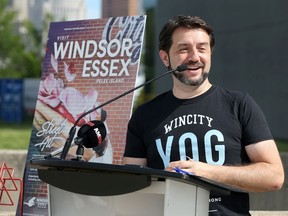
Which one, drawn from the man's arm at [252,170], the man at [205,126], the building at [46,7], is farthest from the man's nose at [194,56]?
the building at [46,7]

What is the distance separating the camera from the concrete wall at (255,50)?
19.7 metres

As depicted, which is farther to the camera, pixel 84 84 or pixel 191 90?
pixel 84 84

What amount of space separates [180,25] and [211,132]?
16.4 inches

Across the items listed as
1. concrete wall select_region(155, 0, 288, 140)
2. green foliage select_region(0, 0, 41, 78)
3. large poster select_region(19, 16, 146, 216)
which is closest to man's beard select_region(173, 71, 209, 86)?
large poster select_region(19, 16, 146, 216)

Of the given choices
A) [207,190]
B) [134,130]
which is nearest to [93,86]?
[134,130]

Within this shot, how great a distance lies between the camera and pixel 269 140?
2229 millimetres

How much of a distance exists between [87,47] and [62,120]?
23.6 inches

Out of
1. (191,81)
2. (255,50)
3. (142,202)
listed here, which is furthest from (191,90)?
(255,50)

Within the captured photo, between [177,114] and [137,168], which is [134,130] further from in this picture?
[137,168]

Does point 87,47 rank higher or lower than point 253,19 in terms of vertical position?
lower

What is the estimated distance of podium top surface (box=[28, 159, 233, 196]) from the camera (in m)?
1.81

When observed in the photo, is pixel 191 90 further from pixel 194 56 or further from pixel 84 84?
pixel 84 84

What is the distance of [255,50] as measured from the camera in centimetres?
2119

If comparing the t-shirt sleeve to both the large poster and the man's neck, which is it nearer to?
the man's neck
